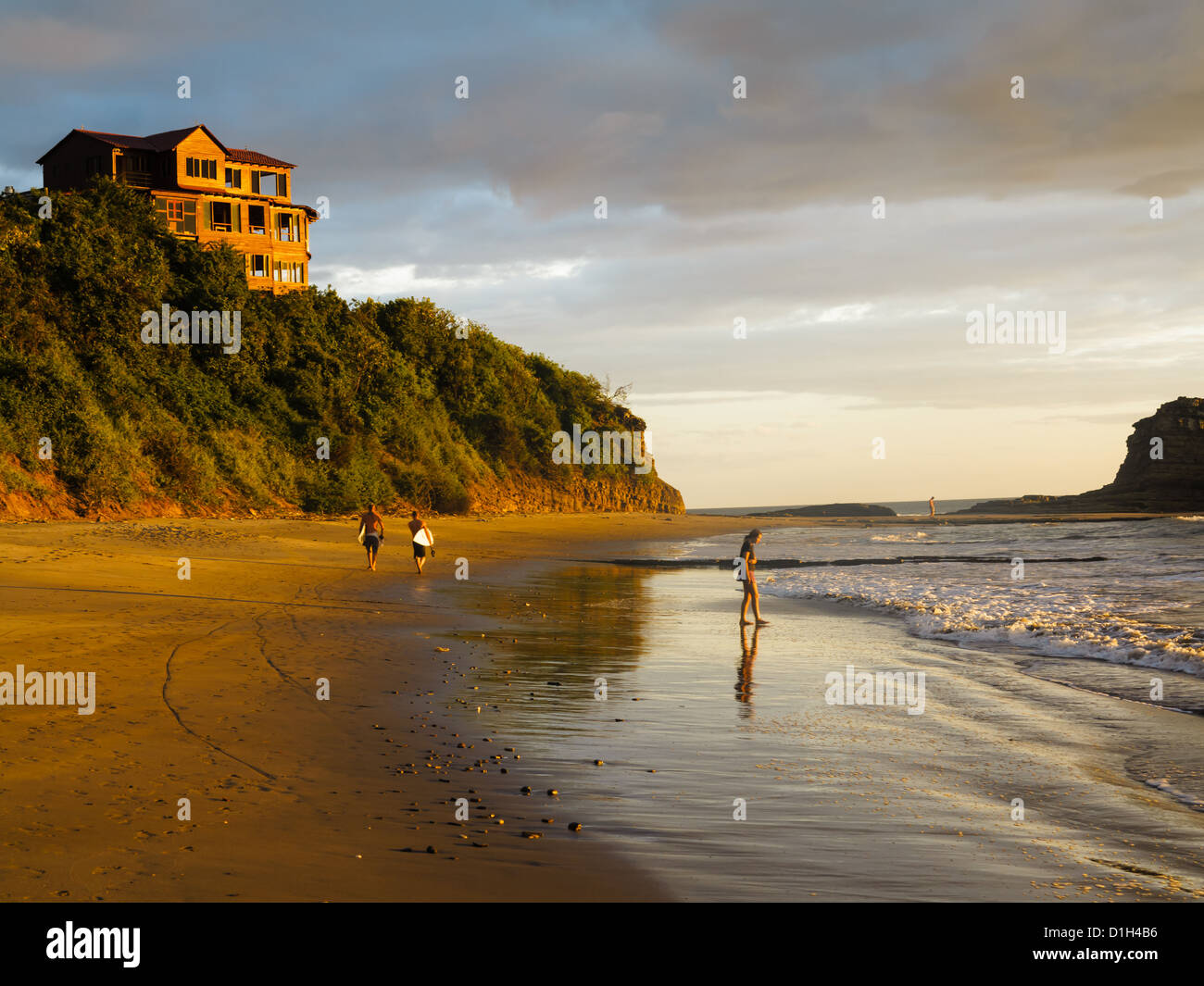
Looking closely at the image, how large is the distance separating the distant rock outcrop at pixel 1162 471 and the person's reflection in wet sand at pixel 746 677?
2911 inches

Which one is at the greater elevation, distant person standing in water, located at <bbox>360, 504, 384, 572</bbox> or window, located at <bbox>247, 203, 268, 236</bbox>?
window, located at <bbox>247, 203, 268, 236</bbox>

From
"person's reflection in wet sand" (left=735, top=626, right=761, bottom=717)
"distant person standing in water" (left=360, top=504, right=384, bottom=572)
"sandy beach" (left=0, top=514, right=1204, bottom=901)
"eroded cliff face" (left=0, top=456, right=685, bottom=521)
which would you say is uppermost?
"eroded cliff face" (left=0, top=456, right=685, bottom=521)

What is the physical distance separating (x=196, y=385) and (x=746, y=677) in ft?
121

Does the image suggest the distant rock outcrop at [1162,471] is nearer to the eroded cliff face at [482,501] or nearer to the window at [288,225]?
the eroded cliff face at [482,501]

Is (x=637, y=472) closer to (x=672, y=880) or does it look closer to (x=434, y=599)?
(x=434, y=599)

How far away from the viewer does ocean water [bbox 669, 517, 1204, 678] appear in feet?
50.1

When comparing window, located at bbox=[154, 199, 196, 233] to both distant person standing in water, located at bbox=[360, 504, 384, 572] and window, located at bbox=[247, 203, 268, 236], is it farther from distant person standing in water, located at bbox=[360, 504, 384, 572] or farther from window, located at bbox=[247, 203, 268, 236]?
distant person standing in water, located at bbox=[360, 504, 384, 572]

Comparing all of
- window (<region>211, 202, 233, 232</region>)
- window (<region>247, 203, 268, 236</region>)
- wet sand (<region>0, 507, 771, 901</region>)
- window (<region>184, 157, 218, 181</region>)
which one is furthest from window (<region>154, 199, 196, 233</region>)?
wet sand (<region>0, 507, 771, 901</region>)

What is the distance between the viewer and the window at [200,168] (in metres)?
53.9

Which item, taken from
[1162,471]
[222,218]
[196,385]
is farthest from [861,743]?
[1162,471]

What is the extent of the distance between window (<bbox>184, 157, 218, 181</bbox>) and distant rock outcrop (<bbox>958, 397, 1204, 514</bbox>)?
72148mm

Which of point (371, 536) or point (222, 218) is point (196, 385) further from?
point (371, 536)

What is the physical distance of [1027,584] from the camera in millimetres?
24484
